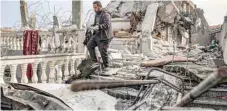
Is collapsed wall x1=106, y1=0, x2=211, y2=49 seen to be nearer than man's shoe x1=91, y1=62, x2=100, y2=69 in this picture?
No

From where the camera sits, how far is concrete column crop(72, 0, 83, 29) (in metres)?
7.08

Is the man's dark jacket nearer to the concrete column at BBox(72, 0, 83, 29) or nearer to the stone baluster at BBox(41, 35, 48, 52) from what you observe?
the concrete column at BBox(72, 0, 83, 29)

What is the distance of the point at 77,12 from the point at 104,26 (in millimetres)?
1587

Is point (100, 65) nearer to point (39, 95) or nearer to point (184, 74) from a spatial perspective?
point (184, 74)

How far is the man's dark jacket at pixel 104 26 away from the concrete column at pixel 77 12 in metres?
1.36

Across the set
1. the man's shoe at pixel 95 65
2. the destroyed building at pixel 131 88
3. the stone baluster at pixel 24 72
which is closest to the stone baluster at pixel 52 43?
the destroyed building at pixel 131 88

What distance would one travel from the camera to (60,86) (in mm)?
4816

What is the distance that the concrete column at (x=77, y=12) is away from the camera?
7075 mm

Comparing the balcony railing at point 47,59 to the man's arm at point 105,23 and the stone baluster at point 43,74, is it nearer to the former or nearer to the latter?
the stone baluster at point 43,74

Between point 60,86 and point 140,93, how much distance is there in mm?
1392

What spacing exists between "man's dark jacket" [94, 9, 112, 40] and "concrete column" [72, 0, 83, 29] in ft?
4.46

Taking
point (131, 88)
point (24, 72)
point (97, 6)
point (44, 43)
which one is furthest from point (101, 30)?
point (44, 43)

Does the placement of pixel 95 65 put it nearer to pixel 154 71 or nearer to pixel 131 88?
pixel 131 88

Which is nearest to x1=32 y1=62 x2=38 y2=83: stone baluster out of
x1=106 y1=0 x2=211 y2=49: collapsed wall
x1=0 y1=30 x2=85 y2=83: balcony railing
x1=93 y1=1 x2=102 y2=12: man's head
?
x1=0 y1=30 x2=85 y2=83: balcony railing
